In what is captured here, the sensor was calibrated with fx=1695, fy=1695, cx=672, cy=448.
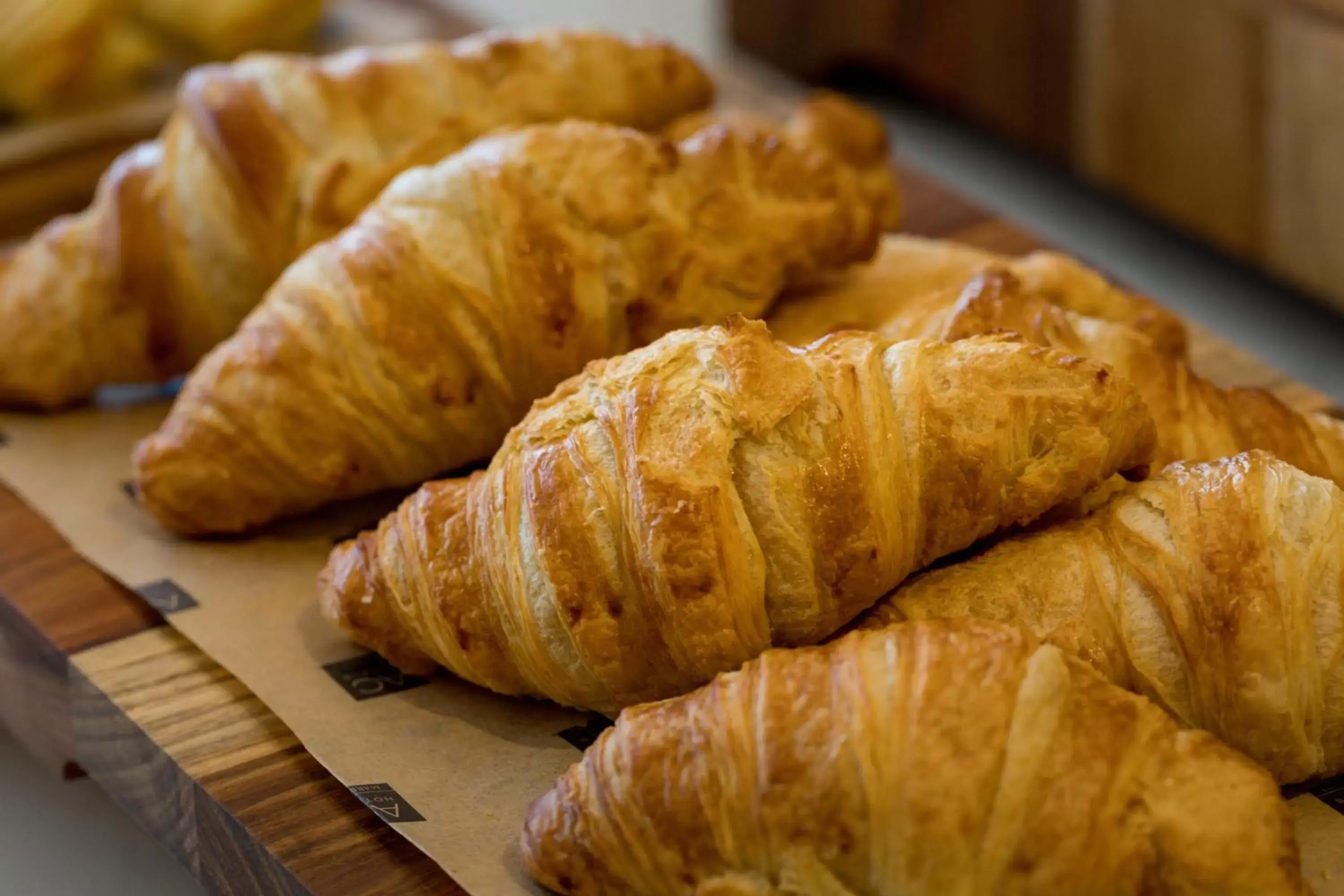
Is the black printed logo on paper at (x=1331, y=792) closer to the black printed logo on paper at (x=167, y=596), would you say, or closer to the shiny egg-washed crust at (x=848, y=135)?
the shiny egg-washed crust at (x=848, y=135)

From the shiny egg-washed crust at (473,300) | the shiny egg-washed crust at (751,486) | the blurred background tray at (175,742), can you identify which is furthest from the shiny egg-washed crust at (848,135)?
the shiny egg-washed crust at (751,486)

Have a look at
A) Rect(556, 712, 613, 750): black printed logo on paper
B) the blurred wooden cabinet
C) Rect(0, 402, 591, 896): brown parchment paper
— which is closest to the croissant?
Rect(0, 402, 591, 896): brown parchment paper

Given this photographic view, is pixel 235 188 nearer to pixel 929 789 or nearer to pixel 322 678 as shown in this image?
pixel 322 678

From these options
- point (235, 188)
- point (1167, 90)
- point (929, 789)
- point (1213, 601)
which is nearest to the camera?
point (929, 789)

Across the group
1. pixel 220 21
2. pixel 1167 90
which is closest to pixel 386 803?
pixel 220 21

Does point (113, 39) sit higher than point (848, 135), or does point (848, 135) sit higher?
point (113, 39)

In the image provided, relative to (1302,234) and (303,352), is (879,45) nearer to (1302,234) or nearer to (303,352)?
(1302,234)

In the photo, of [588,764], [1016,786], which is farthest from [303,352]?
[1016,786]
